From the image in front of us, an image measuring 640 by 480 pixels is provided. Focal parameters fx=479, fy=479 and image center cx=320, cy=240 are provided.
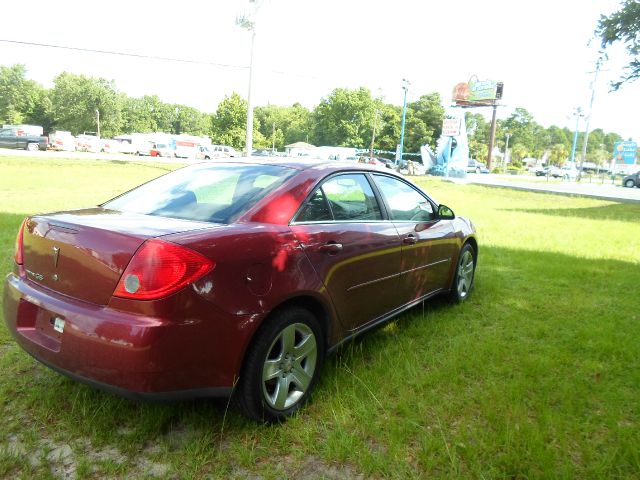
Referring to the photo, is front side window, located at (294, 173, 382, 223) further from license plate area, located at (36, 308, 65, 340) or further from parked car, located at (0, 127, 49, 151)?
parked car, located at (0, 127, 49, 151)

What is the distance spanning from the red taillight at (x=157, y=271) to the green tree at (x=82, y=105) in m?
83.4

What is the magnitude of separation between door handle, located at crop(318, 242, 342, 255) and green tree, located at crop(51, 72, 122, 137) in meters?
83.1

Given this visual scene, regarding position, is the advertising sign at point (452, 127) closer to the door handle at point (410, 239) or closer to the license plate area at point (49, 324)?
the door handle at point (410, 239)

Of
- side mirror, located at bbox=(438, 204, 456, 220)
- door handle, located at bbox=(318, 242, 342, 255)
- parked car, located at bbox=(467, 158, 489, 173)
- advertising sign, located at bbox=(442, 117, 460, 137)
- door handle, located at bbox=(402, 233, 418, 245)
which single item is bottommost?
door handle, located at bbox=(402, 233, 418, 245)

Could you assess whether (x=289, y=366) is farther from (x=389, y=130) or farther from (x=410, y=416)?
(x=389, y=130)

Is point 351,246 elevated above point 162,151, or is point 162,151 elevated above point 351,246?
point 162,151

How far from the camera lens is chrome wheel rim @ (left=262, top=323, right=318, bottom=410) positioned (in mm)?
2617

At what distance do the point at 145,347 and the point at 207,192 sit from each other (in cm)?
132

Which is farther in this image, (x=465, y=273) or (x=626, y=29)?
(x=626, y=29)

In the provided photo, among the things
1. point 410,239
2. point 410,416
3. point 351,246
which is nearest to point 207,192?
point 351,246

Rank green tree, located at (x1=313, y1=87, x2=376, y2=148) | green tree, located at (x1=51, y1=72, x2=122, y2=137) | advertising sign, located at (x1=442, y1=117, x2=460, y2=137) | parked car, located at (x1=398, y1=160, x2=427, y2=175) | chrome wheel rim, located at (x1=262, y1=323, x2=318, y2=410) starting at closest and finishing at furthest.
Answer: chrome wheel rim, located at (x1=262, y1=323, x2=318, y2=410) → advertising sign, located at (x1=442, y1=117, x2=460, y2=137) → parked car, located at (x1=398, y1=160, x2=427, y2=175) → green tree, located at (x1=51, y1=72, x2=122, y2=137) → green tree, located at (x1=313, y1=87, x2=376, y2=148)

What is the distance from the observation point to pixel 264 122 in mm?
106875

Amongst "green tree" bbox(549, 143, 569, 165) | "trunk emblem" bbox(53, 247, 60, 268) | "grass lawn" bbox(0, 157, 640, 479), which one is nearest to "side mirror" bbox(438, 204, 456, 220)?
"grass lawn" bbox(0, 157, 640, 479)

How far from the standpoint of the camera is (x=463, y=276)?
5059 millimetres
